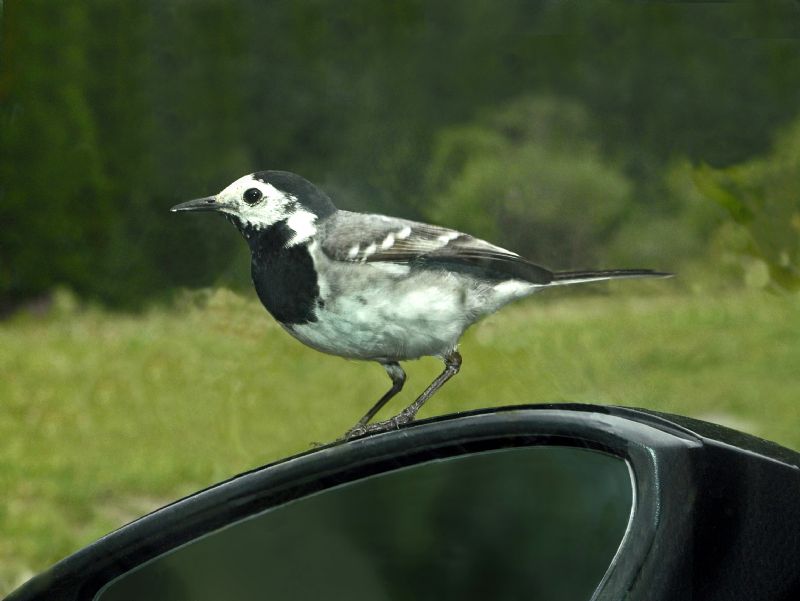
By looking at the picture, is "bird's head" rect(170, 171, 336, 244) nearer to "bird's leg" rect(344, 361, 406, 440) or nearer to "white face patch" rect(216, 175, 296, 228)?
"white face patch" rect(216, 175, 296, 228)

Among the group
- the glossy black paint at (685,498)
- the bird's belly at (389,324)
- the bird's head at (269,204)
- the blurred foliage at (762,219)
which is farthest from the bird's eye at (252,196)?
the blurred foliage at (762,219)

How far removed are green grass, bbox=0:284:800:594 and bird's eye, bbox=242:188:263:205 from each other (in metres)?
0.22

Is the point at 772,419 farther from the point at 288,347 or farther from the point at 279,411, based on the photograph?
the point at 288,347

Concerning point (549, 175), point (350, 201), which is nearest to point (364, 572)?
point (350, 201)

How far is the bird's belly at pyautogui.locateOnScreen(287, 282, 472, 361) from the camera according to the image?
121 cm

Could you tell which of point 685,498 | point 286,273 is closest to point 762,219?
point 286,273

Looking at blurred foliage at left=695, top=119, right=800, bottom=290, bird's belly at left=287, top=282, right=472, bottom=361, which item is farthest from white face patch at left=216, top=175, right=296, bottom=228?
blurred foliage at left=695, top=119, right=800, bottom=290

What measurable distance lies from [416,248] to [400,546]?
1.07ft

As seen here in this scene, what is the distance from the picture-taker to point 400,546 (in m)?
1.20

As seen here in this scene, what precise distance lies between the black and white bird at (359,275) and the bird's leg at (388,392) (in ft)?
0.13

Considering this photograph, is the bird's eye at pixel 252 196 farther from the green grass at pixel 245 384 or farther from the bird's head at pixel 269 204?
the green grass at pixel 245 384

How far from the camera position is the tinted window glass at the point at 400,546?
3.63 feet

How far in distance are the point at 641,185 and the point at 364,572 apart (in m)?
0.90

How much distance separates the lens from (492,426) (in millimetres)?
1001
